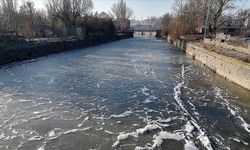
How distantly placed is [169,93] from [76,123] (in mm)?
6098

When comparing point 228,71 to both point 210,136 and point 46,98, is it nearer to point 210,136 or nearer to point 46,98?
Result: point 210,136

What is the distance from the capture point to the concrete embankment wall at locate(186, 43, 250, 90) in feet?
49.6

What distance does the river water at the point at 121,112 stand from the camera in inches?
333

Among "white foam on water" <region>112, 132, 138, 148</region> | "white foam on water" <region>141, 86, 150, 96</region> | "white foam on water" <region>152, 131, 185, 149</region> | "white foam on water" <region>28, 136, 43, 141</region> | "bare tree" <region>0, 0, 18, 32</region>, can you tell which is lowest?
"white foam on water" <region>152, 131, 185, 149</region>

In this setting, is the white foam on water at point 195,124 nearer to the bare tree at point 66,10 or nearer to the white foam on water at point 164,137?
the white foam on water at point 164,137

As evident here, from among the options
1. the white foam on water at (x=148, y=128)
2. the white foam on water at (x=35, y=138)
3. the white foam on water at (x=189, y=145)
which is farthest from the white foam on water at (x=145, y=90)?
the white foam on water at (x=35, y=138)

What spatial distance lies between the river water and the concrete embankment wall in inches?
20.3

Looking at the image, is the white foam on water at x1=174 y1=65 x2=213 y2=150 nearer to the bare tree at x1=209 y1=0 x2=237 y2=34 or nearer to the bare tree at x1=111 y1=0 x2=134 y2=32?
the bare tree at x1=209 y1=0 x2=237 y2=34

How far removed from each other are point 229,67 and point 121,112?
985 cm

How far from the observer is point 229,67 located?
17.5 meters

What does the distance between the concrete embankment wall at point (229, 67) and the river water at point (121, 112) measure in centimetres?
52

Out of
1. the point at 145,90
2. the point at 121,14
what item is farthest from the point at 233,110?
the point at 121,14

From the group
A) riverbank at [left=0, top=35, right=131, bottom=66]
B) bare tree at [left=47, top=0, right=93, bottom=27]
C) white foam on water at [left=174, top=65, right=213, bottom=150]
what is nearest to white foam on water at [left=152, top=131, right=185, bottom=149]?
white foam on water at [left=174, top=65, right=213, bottom=150]

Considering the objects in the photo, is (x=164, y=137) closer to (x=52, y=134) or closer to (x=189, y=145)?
(x=189, y=145)
